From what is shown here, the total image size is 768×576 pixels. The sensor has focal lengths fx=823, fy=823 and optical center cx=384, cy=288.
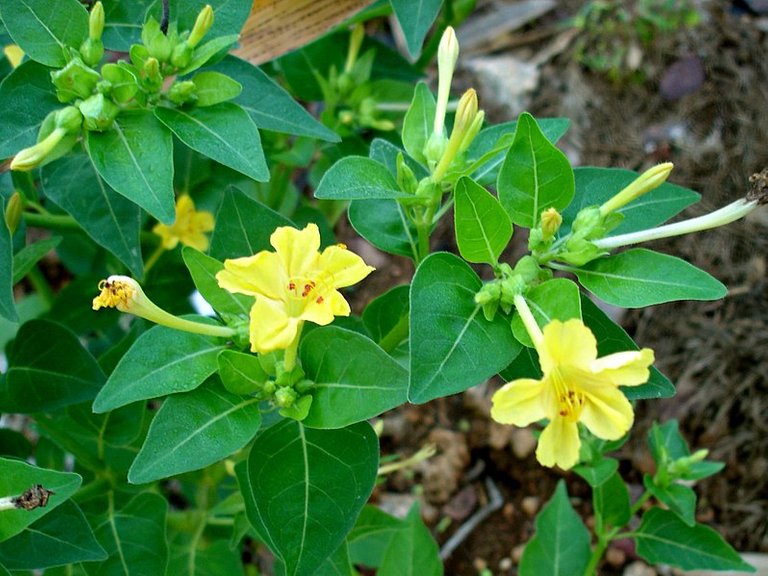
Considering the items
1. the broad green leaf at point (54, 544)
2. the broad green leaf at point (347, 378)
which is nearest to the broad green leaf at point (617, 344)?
the broad green leaf at point (347, 378)

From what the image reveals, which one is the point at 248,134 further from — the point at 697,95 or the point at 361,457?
Result: the point at 697,95

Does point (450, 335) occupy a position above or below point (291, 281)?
below

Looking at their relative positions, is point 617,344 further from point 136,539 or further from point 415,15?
point 136,539

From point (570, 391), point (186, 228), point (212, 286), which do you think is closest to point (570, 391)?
point (570, 391)

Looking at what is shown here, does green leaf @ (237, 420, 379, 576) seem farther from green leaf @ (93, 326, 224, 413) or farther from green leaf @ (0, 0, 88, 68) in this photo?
green leaf @ (0, 0, 88, 68)

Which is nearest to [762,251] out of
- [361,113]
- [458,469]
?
[458,469]

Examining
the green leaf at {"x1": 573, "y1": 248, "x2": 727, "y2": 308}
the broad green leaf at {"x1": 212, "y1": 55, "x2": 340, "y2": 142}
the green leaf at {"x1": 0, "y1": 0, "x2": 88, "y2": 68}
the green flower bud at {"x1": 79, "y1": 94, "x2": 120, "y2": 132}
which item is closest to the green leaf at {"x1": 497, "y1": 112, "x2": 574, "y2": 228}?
the green leaf at {"x1": 573, "y1": 248, "x2": 727, "y2": 308}
